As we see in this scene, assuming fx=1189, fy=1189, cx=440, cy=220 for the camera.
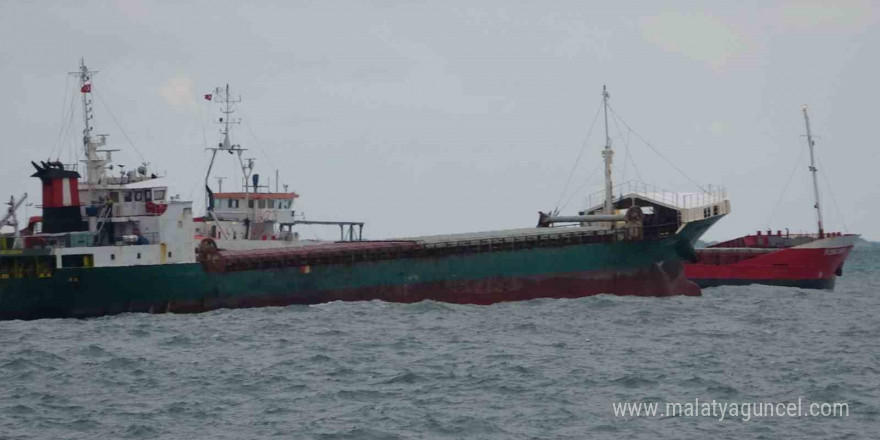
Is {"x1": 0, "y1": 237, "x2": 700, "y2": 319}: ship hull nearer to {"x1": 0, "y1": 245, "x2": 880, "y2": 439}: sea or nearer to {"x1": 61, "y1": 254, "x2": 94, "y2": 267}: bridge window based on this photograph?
{"x1": 61, "y1": 254, "x2": 94, "y2": 267}: bridge window

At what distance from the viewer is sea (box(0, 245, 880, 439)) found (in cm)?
2412

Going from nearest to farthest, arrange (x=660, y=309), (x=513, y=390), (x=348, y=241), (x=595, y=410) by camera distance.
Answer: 1. (x=595, y=410)
2. (x=513, y=390)
3. (x=660, y=309)
4. (x=348, y=241)

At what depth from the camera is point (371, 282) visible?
46.6 metres

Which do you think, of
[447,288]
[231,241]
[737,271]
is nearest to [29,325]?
[231,241]

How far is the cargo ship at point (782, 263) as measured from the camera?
202ft

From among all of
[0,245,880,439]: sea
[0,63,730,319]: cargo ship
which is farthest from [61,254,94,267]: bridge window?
[0,245,880,439]: sea

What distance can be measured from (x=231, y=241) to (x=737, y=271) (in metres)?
27.5

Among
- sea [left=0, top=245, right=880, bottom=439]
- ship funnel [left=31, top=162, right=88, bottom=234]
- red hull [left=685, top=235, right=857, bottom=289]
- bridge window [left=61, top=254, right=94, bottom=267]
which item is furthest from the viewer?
red hull [left=685, top=235, right=857, bottom=289]

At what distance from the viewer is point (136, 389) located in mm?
28062

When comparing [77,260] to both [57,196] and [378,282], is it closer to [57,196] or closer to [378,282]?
[57,196]

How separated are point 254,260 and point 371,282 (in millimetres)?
4836

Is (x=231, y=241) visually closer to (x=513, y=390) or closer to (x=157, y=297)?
(x=157, y=297)

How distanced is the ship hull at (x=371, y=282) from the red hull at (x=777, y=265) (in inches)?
443

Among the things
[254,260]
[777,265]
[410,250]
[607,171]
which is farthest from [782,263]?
[254,260]
